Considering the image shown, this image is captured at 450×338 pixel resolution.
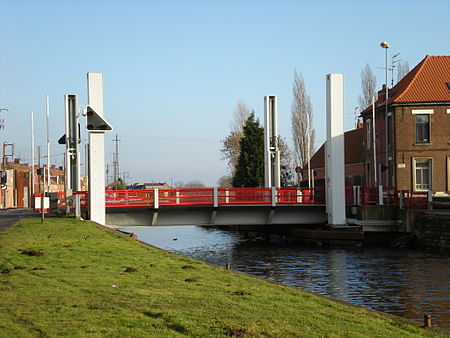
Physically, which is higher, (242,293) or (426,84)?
(426,84)

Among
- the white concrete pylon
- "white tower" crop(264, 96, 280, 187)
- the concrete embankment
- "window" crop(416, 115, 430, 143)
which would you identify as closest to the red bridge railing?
the concrete embankment

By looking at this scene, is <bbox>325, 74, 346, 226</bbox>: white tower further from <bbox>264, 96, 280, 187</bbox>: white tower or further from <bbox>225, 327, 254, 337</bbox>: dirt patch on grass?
<bbox>225, 327, 254, 337</bbox>: dirt patch on grass

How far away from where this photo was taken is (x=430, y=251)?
29.3 m

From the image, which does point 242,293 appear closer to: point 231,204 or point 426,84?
→ point 231,204

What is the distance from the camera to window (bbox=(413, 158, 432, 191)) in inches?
1660

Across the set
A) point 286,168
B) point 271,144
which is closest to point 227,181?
point 286,168

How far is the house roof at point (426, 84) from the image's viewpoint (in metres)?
42.7

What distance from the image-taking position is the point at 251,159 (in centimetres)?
6353

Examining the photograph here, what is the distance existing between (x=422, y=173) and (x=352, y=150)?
1768 centimetres

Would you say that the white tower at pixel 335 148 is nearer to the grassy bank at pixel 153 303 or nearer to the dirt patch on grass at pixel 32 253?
the grassy bank at pixel 153 303

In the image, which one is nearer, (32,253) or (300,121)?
(32,253)

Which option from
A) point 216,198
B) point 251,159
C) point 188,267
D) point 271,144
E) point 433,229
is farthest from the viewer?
point 251,159

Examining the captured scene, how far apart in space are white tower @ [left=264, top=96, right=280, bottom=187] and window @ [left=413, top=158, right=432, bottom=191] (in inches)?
478

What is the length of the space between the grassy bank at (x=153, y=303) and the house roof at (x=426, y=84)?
32360mm
